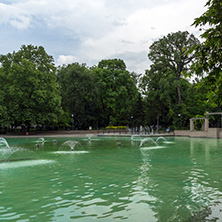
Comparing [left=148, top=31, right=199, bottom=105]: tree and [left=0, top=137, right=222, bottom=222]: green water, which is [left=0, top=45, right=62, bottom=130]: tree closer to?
[left=148, top=31, right=199, bottom=105]: tree

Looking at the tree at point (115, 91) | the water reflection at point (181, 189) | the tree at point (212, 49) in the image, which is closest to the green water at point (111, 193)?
the water reflection at point (181, 189)

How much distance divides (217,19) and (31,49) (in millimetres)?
55051

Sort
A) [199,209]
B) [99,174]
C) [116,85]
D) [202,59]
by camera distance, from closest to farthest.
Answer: [202,59], [199,209], [99,174], [116,85]

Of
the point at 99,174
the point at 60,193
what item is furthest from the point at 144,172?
the point at 60,193

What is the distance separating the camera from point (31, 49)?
182 feet

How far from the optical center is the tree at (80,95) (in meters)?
60.2

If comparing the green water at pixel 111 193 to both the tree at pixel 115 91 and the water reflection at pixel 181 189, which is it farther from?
the tree at pixel 115 91

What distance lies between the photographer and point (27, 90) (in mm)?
49500

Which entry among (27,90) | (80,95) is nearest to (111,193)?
(27,90)

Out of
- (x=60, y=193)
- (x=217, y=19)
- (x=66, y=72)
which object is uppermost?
(x=66, y=72)

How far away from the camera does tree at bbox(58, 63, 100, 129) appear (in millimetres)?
60219

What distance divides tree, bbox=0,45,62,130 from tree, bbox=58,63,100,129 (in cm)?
649

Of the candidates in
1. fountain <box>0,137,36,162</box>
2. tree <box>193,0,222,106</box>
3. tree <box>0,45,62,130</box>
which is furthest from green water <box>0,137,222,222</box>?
tree <box>0,45,62,130</box>

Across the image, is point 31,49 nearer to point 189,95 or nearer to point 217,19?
point 189,95
